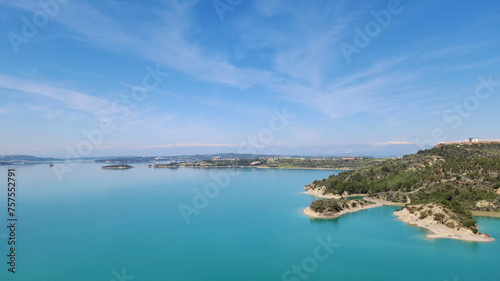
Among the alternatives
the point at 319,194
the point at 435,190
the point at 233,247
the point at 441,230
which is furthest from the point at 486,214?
the point at 233,247

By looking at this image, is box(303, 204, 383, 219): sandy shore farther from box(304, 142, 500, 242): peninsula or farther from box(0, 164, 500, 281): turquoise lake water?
box(0, 164, 500, 281): turquoise lake water

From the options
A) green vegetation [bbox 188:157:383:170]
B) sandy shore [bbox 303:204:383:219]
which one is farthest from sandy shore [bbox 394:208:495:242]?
green vegetation [bbox 188:157:383:170]

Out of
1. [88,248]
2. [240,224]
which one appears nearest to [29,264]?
[88,248]

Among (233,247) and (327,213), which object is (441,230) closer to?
(327,213)

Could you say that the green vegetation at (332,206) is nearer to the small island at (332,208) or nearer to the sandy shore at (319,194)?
the small island at (332,208)

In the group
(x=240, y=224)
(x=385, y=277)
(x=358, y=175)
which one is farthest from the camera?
(x=358, y=175)

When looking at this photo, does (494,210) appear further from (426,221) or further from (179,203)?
(179,203)
